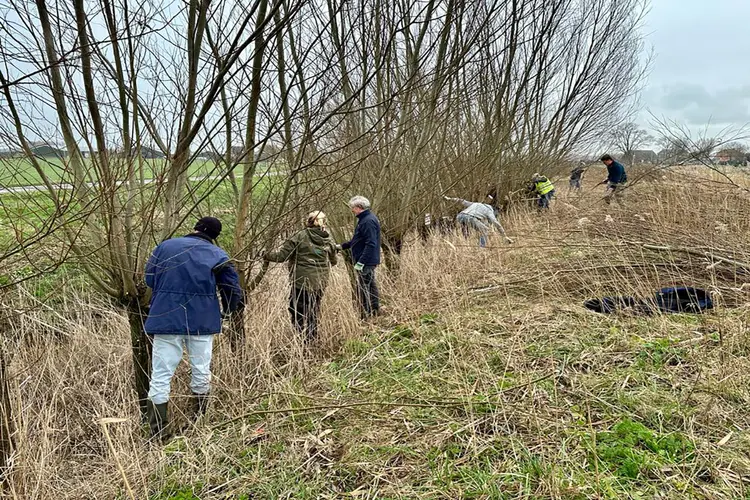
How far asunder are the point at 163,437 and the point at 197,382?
393mm

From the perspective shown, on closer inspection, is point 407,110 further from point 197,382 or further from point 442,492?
point 442,492

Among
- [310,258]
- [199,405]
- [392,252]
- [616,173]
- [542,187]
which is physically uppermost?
[616,173]

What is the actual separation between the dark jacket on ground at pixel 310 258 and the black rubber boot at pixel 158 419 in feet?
5.41

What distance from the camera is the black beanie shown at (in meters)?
3.05

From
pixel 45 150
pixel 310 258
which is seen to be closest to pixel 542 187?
pixel 310 258

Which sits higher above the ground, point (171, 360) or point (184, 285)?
point (184, 285)

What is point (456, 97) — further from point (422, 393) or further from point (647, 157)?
point (647, 157)

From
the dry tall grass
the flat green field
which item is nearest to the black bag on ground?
the dry tall grass

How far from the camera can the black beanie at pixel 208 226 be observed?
3047mm

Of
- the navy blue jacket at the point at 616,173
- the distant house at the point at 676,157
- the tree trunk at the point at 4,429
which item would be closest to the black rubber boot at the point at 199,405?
the tree trunk at the point at 4,429

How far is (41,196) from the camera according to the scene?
92.9 inches

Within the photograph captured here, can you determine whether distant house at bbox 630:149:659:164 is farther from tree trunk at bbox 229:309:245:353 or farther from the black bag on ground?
tree trunk at bbox 229:309:245:353

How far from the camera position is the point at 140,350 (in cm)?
309

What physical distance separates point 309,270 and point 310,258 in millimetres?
117
